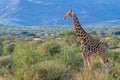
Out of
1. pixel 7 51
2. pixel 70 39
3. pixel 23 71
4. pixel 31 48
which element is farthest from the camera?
pixel 70 39

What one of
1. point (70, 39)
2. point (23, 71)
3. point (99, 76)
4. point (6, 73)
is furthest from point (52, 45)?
point (70, 39)

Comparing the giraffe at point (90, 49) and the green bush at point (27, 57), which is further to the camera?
the green bush at point (27, 57)

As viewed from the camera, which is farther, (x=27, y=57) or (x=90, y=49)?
(x=27, y=57)

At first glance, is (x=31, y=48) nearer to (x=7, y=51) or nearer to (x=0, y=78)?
(x=0, y=78)

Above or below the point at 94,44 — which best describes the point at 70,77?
below

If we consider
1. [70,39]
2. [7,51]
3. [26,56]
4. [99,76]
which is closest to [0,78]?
[26,56]

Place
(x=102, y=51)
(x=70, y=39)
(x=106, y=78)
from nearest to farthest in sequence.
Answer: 1. (x=106, y=78)
2. (x=102, y=51)
3. (x=70, y=39)

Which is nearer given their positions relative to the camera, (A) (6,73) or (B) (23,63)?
(B) (23,63)

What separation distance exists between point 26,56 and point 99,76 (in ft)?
15.2

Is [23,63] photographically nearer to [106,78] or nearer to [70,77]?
[70,77]

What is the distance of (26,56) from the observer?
50.3ft

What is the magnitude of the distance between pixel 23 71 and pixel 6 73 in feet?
11.4

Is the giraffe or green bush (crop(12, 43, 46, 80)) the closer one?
the giraffe

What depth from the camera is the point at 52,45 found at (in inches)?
835
